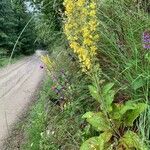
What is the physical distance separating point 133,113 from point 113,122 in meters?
0.19

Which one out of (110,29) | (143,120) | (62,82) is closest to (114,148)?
(143,120)

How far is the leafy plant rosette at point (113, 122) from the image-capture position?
3.86m

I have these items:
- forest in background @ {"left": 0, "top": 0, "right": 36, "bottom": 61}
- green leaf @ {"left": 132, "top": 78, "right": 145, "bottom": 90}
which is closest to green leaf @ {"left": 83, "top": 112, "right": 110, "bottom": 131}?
green leaf @ {"left": 132, "top": 78, "right": 145, "bottom": 90}

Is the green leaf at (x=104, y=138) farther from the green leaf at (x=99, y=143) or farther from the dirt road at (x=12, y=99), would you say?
the dirt road at (x=12, y=99)

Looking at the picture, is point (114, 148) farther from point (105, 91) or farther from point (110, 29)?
point (110, 29)

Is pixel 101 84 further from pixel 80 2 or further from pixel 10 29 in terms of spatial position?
pixel 10 29

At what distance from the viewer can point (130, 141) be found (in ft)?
12.5

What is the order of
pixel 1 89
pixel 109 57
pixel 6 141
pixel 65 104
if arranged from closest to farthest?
1. pixel 109 57
2. pixel 65 104
3. pixel 6 141
4. pixel 1 89

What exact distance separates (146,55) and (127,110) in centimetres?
51

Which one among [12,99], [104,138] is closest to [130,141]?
[104,138]

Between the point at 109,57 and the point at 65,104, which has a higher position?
the point at 109,57

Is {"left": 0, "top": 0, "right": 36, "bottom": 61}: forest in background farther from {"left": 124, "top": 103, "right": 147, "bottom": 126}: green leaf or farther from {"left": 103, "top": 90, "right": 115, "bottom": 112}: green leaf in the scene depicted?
{"left": 124, "top": 103, "right": 147, "bottom": 126}: green leaf

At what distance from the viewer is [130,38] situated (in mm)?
4656

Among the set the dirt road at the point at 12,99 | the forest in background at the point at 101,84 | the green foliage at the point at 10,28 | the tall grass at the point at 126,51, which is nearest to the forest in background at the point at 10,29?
the green foliage at the point at 10,28
